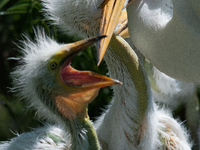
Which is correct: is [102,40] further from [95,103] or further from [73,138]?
[95,103]

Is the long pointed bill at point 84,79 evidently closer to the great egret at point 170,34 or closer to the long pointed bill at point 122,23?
the great egret at point 170,34

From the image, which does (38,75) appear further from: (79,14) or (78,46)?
(79,14)

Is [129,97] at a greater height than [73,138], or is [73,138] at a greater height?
[129,97]

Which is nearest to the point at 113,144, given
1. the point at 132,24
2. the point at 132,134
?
the point at 132,134

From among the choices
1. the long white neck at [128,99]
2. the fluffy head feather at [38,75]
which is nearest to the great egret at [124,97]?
the long white neck at [128,99]

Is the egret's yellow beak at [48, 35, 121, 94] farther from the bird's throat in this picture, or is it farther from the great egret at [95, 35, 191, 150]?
the great egret at [95, 35, 191, 150]

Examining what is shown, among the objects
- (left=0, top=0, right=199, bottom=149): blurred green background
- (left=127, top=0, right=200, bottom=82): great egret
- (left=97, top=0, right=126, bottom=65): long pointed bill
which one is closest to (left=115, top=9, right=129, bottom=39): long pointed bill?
(left=127, top=0, right=200, bottom=82): great egret

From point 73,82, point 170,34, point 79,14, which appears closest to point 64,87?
point 73,82
